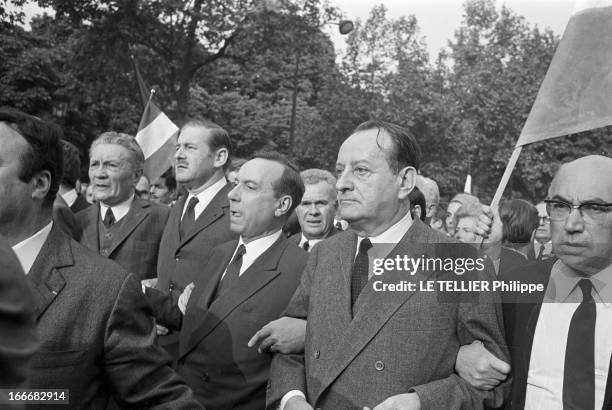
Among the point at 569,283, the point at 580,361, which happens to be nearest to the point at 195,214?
the point at 569,283

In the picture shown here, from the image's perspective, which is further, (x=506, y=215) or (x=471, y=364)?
(x=506, y=215)

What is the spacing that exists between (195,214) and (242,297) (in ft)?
4.80

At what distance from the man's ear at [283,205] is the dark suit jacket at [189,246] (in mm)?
639

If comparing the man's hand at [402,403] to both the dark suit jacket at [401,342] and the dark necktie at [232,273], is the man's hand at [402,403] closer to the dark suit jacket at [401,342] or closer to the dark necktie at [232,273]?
the dark suit jacket at [401,342]

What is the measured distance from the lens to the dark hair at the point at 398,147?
301 cm

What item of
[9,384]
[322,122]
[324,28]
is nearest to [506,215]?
[9,384]

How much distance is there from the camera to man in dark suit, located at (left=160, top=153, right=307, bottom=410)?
3.37m

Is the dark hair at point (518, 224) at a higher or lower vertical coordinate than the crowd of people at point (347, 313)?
higher

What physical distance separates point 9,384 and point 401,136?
6.99 ft

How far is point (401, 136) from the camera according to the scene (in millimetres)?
3057

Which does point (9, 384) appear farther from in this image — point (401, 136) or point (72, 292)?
point (401, 136)

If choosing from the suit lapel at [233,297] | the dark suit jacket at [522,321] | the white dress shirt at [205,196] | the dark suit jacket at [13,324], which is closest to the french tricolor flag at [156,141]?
the white dress shirt at [205,196]

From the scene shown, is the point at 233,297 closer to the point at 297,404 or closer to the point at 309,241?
the point at 297,404

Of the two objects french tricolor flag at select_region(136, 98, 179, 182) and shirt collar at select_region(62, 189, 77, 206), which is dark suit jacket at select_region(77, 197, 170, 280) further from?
french tricolor flag at select_region(136, 98, 179, 182)
